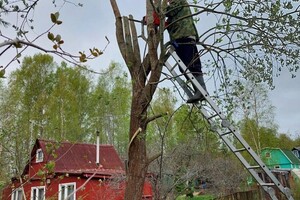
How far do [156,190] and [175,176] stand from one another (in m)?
1.27

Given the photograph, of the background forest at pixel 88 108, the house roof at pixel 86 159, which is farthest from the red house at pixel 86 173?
the background forest at pixel 88 108

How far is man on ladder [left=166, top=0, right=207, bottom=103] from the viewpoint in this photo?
393cm


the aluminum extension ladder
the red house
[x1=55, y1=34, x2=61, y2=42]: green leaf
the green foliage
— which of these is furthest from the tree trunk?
the green foliage

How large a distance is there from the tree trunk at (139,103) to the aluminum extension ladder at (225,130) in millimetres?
257

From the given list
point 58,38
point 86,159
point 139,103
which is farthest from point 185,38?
point 86,159

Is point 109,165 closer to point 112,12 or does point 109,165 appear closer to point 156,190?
point 156,190

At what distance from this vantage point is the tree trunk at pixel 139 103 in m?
3.64

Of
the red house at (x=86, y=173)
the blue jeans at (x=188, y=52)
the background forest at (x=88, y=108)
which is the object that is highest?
the background forest at (x=88, y=108)

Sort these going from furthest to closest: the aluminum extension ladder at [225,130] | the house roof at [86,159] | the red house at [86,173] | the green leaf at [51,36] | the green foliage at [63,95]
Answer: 1. the green foliage at [63,95]
2. the house roof at [86,159]
3. the red house at [86,173]
4. the aluminum extension ladder at [225,130]
5. the green leaf at [51,36]

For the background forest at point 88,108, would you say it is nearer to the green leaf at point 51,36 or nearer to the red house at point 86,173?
the red house at point 86,173

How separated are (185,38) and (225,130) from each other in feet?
3.90

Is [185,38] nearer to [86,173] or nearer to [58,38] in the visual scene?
[58,38]

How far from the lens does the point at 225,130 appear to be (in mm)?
3703

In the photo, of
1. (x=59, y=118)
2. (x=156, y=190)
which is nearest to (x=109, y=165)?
(x=59, y=118)
